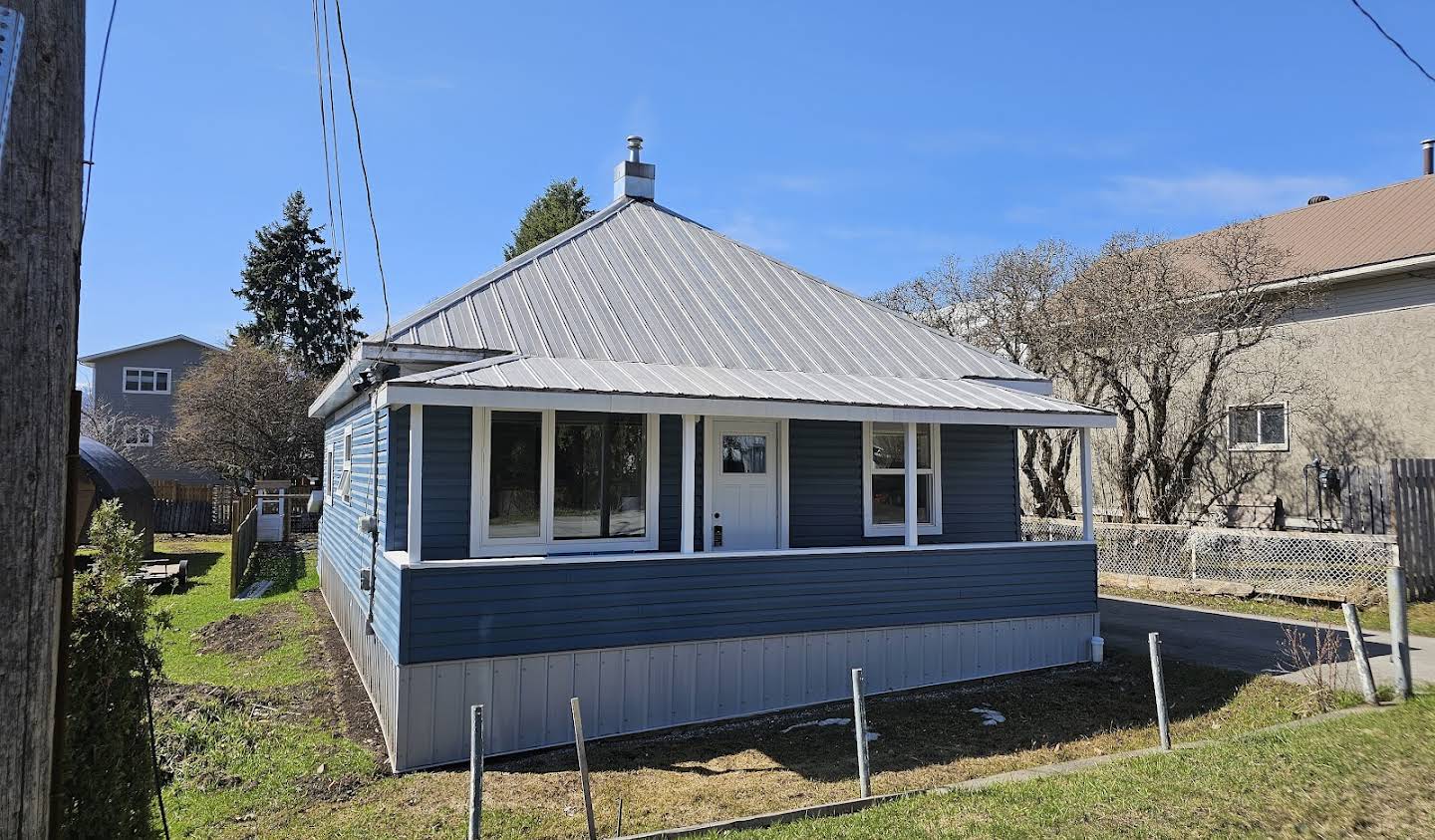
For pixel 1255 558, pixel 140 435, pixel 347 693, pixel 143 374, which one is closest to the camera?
pixel 347 693

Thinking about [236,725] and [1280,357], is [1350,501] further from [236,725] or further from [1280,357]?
[236,725]

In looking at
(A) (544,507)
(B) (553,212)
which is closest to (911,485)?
(A) (544,507)

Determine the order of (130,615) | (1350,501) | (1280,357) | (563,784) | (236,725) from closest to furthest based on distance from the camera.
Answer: (130,615)
(563,784)
(236,725)
(1350,501)
(1280,357)

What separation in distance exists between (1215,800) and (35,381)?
6.38 m

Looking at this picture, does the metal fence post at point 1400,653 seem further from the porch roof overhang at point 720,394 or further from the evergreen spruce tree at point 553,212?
the evergreen spruce tree at point 553,212

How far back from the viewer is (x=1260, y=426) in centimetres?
1967

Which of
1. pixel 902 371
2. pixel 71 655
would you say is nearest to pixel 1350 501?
pixel 902 371

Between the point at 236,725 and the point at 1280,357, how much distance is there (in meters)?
20.6

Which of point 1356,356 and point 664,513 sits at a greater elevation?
point 1356,356

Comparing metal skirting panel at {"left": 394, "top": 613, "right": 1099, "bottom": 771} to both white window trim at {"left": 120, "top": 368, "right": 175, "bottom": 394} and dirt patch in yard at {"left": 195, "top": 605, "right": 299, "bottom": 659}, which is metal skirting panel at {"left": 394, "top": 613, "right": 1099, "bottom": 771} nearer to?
dirt patch in yard at {"left": 195, "top": 605, "right": 299, "bottom": 659}

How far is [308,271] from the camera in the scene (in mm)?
44531

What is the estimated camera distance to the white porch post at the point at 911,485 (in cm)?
1012

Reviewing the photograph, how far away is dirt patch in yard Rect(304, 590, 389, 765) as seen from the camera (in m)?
8.40

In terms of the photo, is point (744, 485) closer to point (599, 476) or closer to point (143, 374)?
point (599, 476)
